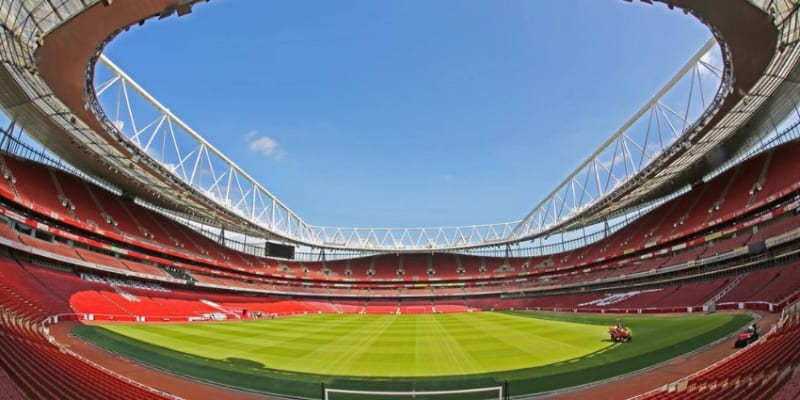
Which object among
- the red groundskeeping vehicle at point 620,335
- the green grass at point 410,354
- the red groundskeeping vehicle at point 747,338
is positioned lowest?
the green grass at point 410,354

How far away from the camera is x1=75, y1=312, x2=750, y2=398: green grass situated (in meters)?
14.8

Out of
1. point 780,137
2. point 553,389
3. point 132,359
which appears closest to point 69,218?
point 132,359

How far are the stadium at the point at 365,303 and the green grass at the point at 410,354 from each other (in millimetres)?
176

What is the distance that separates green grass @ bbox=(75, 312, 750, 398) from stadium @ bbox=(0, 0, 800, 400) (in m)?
0.18

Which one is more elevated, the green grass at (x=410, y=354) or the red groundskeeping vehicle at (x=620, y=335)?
the red groundskeeping vehicle at (x=620, y=335)

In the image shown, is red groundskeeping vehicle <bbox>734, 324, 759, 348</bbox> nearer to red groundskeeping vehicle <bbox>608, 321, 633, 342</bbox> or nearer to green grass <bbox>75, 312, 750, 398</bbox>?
green grass <bbox>75, 312, 750, 398</bbox>

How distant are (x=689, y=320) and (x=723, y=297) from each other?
835 centimetres

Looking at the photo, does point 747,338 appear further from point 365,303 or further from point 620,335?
point 365,303

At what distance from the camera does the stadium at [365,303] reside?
13.9 meters

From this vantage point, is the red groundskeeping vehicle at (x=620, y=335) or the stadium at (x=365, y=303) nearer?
the stadium at (x=365, y=303)

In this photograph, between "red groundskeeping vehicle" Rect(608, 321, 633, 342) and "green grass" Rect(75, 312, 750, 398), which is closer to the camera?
"green grass" Rect(75, 312, 750, 398)

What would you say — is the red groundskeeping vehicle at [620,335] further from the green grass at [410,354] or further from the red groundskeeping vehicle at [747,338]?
the red groundskeeping vehicle at [747,338]

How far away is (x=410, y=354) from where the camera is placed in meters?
21.1

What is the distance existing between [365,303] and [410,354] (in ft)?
173
